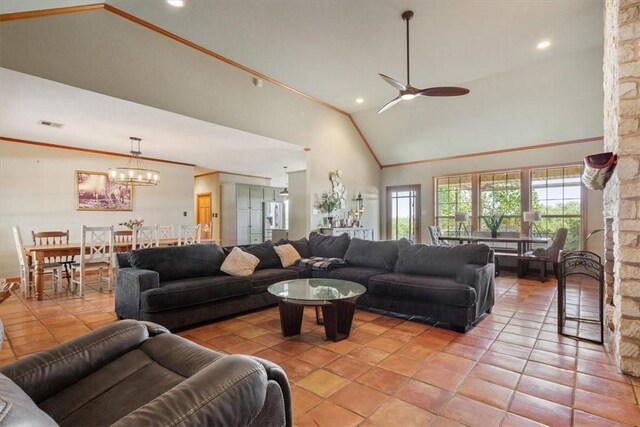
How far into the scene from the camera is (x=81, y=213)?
662 centimetres

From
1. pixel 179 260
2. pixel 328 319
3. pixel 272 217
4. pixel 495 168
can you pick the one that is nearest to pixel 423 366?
pixel 328 319

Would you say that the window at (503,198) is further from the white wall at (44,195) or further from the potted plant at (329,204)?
the white wall at (44,195)

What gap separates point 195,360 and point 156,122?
4.48m

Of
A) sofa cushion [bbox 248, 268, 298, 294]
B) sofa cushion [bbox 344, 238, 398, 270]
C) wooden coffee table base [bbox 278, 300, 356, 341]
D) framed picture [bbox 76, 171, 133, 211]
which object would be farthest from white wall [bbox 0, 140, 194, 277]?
wooden coffee table base [bbox 278, 300, 356, 341]

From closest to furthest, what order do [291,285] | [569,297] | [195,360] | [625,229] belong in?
[195,360]
[625,229]
[291,285]
[569,297]

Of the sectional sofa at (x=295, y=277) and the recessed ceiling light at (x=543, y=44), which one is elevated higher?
the recessed ceiling light at (x=543, y=44)

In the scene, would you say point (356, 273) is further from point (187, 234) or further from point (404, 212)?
point (404, 212)

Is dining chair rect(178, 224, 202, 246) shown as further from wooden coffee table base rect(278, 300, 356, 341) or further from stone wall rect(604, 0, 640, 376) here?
stone wall rect(604, 0, 640, 376)

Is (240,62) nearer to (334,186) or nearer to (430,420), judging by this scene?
(334,186)

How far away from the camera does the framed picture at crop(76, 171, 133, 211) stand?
6.61m

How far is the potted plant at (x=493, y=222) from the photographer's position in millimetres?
6625

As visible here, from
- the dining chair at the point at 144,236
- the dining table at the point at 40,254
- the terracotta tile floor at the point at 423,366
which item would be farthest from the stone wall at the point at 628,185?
the dining table at the point at 40,254

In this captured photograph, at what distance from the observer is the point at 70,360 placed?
1.32 meters

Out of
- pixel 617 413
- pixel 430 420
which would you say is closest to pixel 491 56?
pixel 617 413
